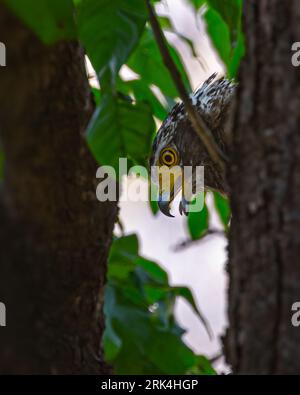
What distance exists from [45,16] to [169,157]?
2.54 m

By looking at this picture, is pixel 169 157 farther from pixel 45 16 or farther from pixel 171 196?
pixel 45 16

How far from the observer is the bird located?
12.7 feet

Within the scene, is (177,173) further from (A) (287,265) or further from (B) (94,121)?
(A) (287,265)

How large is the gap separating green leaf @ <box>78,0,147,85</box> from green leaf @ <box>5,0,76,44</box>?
1.19 feet

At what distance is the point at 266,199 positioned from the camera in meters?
1.67

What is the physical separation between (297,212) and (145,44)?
194 centimetres

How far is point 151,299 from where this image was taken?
150 inches

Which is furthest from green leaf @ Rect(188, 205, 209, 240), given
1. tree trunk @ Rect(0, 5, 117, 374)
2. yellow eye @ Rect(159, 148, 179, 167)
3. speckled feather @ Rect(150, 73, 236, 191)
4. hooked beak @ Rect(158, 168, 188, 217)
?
tree trunk @ Rect(0, 5, 117, 374)

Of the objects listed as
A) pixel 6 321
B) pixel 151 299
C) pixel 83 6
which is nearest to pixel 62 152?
pixel 83 6

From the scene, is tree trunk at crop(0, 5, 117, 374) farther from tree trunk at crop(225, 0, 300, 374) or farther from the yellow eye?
the yellow eye

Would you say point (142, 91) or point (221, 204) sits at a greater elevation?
point (142, 91)

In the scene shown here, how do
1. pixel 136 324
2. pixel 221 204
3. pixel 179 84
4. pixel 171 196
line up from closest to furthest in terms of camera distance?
1. pixel 179 84
2. pixel 136 324
3. pixel 171 196
4. pixel 221 204

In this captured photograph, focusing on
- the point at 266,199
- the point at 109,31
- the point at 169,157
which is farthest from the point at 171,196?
the point at 266,199

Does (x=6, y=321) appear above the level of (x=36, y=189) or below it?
below
